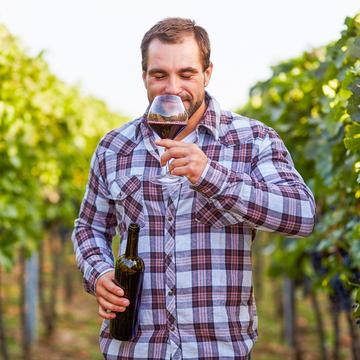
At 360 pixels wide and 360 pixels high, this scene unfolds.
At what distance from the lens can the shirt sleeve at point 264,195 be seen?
1817 mm

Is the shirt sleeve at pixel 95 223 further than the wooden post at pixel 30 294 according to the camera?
No

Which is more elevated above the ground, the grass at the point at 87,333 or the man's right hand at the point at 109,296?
the man's right hand at the point at 109,296

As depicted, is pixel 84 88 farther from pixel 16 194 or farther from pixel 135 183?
pixel 135 183

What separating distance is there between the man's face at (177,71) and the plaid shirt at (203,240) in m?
0.15

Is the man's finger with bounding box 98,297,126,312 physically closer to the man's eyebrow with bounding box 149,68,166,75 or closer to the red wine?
the red wine

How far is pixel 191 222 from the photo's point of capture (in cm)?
204

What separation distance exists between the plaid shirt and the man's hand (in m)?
0.17

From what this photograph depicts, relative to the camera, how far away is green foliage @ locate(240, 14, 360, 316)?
8.11 feet

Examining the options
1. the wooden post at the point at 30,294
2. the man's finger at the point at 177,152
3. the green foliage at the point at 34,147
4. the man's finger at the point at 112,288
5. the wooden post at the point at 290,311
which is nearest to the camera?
the man's finger at the point at 177,152

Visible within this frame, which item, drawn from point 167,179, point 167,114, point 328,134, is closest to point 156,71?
point 167,114

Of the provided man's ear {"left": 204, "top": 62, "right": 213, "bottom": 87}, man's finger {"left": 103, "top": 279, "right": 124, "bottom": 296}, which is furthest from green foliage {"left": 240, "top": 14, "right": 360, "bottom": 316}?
man's finger {"left": 103, "top": 279, "right": 124, "bottom": 296}

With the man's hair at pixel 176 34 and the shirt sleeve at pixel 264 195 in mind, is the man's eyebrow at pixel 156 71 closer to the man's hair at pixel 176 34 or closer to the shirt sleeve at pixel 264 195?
the man's hair at pixel 176 34

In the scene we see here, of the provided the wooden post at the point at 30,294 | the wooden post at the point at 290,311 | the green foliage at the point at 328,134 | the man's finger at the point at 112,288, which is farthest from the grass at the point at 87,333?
the man's finger at the point at 112,288

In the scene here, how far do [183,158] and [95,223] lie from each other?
630 millimetres
